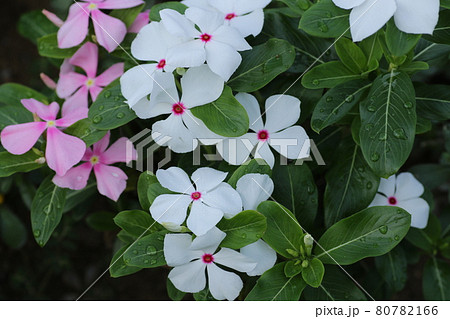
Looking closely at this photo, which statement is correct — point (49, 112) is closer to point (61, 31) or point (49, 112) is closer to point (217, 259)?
point (61, 31)

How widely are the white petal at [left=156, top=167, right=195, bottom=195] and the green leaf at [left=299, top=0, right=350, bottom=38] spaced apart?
16.8 inches

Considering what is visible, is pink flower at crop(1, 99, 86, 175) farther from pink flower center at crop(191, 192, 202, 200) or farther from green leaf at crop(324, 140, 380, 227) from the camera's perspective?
green leaf at crop(324, 140, 380, 227)

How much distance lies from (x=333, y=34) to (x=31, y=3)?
78.5 inches

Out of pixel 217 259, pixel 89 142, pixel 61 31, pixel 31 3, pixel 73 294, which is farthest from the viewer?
pixel 31 3

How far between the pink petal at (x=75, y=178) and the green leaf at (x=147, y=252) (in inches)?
10.8

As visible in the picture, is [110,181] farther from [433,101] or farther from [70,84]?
[433,101]

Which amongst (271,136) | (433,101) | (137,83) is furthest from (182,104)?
(433,101)

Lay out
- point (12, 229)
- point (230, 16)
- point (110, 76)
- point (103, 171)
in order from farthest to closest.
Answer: point (12, 229), point (110, 76), point (103, 171), point (230, 16)

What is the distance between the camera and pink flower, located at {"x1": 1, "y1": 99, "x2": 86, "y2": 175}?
1.31 m

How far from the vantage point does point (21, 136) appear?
1332mm

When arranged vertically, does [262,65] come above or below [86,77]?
above

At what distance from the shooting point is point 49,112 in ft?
4.58

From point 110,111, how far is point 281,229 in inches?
19.7
